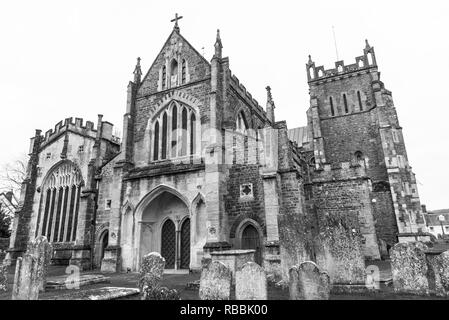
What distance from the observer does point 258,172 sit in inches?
599

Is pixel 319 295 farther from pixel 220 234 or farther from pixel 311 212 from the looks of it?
pixel 311 212

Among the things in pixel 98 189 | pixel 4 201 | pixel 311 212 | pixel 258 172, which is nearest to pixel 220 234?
pixel 258 172

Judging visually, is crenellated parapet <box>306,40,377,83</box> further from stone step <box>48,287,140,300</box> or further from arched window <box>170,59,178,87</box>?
stone step <box>48,287,140,300</box>

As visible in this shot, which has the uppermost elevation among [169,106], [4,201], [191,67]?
[191,67]

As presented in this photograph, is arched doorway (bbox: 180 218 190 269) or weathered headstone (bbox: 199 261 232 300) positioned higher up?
arched doorway (bbox: 180 218 190 269)

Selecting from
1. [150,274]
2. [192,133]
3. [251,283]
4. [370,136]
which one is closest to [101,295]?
[150,274]

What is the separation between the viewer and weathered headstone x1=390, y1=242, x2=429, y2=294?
23.9ft

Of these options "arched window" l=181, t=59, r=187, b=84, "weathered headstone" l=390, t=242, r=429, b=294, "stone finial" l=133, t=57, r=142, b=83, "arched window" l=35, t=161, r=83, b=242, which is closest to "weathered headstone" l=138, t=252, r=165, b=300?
"weathered headstone" l=390, t=242, r=429, b=294

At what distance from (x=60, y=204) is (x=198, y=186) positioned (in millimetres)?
13269

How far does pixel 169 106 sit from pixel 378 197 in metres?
19.0

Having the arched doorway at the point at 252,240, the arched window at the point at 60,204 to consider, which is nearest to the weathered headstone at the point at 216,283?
the arched doorway at the point at 252,240

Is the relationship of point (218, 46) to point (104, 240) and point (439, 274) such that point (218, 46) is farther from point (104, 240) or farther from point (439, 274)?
point (439, 274)

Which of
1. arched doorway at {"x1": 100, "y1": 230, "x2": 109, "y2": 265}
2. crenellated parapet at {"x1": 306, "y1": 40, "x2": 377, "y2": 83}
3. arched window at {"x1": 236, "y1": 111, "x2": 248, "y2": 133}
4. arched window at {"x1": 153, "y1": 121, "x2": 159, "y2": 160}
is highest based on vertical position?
crenellated parapet at {"x1": 306, "y1": 40, "x2": 377, "y2": 83}
